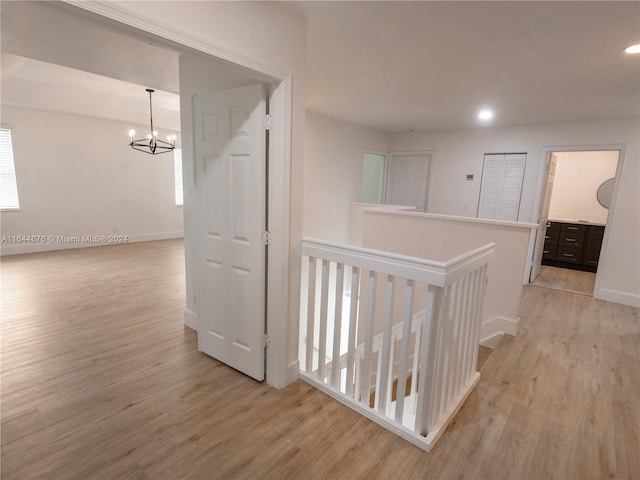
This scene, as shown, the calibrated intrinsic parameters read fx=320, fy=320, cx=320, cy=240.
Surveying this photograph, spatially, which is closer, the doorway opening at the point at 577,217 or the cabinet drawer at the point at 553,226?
Result: the doorway opening at the point at 577,217

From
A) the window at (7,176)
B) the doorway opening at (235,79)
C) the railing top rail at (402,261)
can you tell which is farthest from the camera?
the window at (7,176)

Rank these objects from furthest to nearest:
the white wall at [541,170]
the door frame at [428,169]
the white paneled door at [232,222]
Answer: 1. the door frame at [428,169]
2. the white wall at [541,170]
3. the white paneled door at [232,222]

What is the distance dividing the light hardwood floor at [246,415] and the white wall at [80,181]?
3.17 m

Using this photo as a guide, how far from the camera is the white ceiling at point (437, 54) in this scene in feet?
6.36

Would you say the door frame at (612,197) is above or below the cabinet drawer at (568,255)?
above

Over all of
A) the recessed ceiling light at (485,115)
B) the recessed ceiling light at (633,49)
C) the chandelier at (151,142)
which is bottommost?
the chandelier at (151,142)

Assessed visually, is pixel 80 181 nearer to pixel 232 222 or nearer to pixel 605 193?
pixel 232 222

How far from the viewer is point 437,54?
2574 mm

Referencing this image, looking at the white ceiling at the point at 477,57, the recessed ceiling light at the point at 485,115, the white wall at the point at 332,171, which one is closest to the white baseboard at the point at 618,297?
the white ceiling at the point at 477,57

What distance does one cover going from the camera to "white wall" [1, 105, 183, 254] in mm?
5391

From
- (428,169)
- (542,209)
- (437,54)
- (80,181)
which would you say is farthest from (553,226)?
(80,181)

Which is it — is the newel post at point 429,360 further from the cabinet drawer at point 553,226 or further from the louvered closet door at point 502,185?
the cabinet drawer at point 553,226

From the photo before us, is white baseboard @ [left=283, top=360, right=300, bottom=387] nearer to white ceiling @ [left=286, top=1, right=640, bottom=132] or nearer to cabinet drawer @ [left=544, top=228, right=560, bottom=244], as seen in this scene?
white ceiling @ [left=286, top=1, right=640, bottom=132]

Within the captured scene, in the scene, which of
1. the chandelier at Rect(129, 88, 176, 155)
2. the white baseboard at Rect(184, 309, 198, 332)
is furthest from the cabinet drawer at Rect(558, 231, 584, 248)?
the chandelier at Rect(129, 88, 176, 155)
